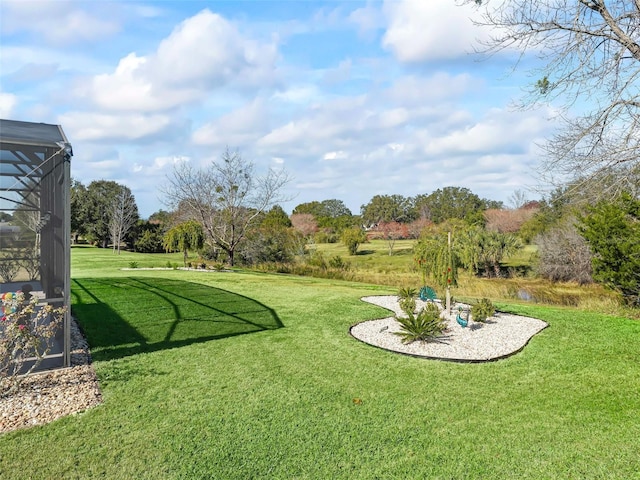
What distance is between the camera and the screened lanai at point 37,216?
483 cm

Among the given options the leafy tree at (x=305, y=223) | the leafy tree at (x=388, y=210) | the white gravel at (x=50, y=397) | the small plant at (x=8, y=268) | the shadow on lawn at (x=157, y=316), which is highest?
the leafy tree at (x=388, y=210)

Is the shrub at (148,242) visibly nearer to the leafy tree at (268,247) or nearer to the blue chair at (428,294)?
the leafy tree at (268,247)

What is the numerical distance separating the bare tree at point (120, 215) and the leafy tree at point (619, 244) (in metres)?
29.9

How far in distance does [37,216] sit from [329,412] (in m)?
8.78

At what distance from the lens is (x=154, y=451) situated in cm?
319

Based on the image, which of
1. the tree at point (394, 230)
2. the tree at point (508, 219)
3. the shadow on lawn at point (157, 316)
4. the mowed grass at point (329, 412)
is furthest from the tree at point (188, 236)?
the tree at point (394, 230)

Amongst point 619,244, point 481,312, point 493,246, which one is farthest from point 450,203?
point 481,312

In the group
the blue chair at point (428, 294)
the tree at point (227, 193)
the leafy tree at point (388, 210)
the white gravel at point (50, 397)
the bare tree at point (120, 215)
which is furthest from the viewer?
the leafy tree at point (388, 210)

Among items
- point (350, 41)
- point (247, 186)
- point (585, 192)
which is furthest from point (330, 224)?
point (585, 192)

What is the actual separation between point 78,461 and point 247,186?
19.9 metres

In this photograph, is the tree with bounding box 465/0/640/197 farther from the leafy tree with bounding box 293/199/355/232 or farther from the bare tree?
the leafy tree with bounding box 293/199/355/232

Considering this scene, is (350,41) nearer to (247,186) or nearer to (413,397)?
(413,397)

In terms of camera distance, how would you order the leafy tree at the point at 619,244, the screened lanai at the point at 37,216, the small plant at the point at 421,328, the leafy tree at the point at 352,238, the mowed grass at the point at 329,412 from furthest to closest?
the leafy tree at the point at 352,238, the leafy tree at the point at 619,244, the small plant at the point at 421,328, the screened lanai at the point at 37,216, the mowed grass at the point at 329,412

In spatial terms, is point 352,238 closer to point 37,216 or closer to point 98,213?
point 98,213
